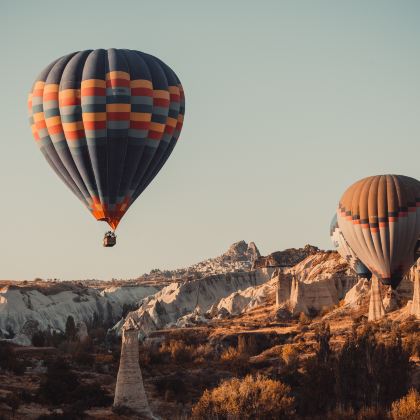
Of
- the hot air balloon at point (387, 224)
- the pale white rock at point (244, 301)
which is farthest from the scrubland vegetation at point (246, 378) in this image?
the pale white rock at point (244, 301)

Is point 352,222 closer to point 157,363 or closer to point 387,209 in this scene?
point 387,209

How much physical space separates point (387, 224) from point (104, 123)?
104 feet

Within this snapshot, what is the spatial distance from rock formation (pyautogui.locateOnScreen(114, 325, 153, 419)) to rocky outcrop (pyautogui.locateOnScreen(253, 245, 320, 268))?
122652 mm

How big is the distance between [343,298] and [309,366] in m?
48.6

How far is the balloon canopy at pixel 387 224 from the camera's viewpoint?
69.6 m

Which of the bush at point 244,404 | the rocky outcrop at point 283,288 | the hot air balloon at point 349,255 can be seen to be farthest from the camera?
the rocky outcrop at point 283,288

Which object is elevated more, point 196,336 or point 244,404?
point 196,336

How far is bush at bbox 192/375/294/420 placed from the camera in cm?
4122

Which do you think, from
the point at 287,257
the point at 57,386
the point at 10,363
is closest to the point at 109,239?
the point at 57,386

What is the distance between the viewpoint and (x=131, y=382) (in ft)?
139

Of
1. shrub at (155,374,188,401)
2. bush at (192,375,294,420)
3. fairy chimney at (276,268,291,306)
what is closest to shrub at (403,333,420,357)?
shrub at (155,374,188,401)

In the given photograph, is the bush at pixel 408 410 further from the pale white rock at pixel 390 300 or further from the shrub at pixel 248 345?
the pale white rock at pixel 390 300

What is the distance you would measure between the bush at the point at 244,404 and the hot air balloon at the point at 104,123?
950cm

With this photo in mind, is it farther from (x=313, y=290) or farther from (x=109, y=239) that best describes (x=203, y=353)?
(x=109, y=239)
